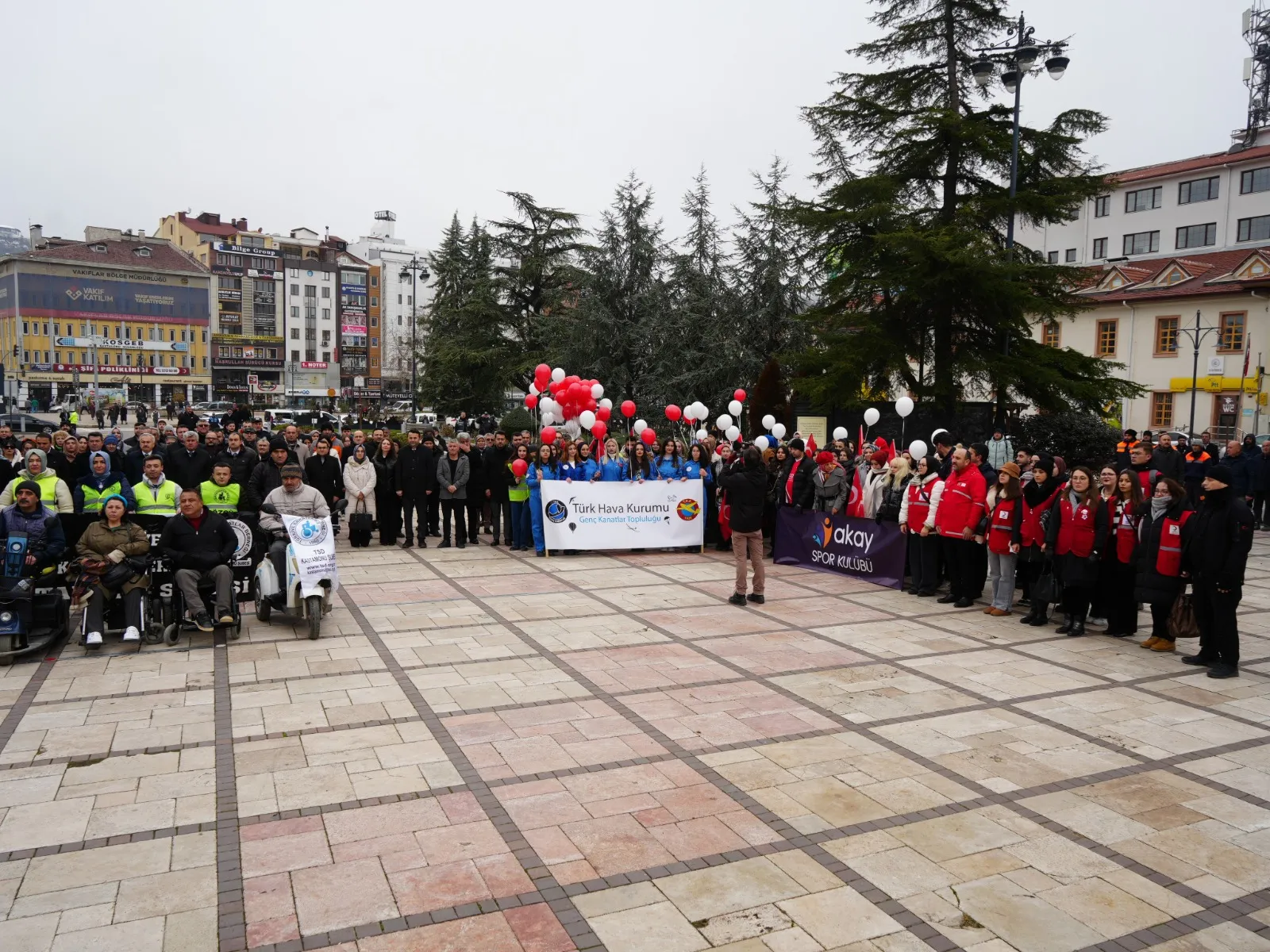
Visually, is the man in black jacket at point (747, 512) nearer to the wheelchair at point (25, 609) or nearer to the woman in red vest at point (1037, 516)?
the woman in red vest at point (1037, 516)

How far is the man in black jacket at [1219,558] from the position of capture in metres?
8.57

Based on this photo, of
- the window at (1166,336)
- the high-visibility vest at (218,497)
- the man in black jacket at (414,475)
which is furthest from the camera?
the window at (1166,336)

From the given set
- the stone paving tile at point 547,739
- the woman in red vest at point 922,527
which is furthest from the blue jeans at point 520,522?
the stone paving tile at point 547,739

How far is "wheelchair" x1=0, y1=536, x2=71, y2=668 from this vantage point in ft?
28.0

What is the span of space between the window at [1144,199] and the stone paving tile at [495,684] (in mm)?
59944

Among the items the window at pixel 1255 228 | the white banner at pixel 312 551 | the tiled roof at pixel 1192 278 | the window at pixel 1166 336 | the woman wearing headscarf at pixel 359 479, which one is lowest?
the white banner at pixel 312 551

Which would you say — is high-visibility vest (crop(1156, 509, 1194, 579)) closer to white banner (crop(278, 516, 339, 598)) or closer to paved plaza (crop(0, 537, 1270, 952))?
paved plaza (crop(0, 537, 1270, 952))

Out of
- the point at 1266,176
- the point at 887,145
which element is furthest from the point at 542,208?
the point at 1266,176

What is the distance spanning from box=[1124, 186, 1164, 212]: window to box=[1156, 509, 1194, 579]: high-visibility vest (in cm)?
5613

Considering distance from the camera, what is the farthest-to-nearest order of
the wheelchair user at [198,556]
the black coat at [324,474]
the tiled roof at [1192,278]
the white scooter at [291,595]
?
the tiled roof at [1192,278] < the black coat at [324,474] < the white scooter at [291,595] < the wheelchair user at [198,556]

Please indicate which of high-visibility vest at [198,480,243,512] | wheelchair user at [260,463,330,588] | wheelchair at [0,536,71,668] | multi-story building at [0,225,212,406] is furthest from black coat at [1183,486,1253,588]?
multi-story building at [0,225,212,406]

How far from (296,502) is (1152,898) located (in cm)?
863

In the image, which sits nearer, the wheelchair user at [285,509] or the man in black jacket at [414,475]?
the wheelchair user at [285,509]

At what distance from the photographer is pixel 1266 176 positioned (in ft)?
166
